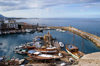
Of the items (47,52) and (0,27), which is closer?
(47,52)

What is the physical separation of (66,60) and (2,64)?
11.4 metres

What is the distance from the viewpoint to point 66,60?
69.4ft

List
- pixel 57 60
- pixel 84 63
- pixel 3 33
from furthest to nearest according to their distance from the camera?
pixel 3 33 < pixel 57 60 < pixel 84 63

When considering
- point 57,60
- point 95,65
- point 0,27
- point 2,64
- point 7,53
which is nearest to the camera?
point 95,65

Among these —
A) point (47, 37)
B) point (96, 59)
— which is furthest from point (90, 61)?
point (47, 37)

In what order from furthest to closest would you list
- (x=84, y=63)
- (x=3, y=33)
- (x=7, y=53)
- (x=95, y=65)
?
(x=3, y=33) → (x=7, y=53) → (x=84, y=63) → (x=95, y=65)

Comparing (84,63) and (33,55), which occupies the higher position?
(84,63)

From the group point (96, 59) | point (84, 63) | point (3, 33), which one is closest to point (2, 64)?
point (84, 63)

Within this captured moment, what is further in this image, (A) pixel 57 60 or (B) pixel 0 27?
(B) pixel 0 27

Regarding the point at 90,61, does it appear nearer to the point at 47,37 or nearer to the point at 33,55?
the point at 33,55

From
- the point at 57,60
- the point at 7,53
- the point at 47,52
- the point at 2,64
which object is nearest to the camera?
the point at 2,64

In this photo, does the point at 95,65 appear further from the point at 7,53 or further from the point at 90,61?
the point at 7,53

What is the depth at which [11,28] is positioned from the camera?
61875mm

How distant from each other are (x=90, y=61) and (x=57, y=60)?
9982 millimetres
